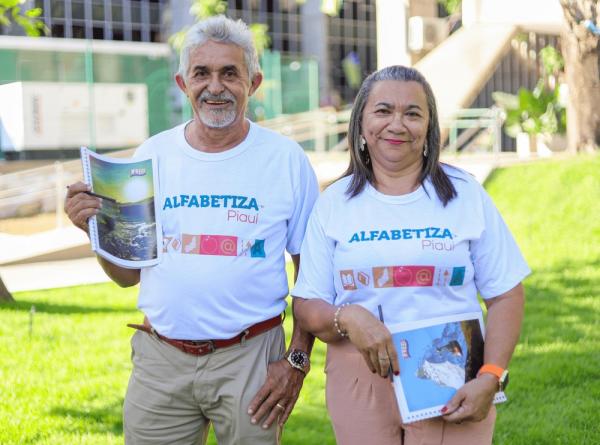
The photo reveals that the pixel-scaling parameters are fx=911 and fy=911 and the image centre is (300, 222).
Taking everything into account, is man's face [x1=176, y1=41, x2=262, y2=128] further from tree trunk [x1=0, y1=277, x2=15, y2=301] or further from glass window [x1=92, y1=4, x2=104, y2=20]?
glass window [x1=92, y1=4, x2=104, y2=20]

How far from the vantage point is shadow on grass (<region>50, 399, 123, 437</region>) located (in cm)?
550

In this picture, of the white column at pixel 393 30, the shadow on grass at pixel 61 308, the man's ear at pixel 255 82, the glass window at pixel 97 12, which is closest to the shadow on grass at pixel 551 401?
the man's ear at pixel 255 82

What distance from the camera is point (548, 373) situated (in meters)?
6.07

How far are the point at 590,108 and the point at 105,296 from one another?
776cm

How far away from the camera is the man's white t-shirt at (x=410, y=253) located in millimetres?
2707

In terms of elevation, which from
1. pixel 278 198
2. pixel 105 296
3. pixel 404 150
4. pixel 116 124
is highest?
pixel 404 150

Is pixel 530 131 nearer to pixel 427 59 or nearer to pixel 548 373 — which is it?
pixel 427 59

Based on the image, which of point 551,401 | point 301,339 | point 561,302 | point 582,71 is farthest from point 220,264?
point 582,71

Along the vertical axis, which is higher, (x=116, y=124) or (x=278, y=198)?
(x=278, y=198)

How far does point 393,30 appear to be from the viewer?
19266 millimetres

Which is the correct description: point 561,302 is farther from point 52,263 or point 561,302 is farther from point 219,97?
point 52,263

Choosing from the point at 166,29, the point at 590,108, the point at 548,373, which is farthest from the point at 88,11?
the point at 548,373

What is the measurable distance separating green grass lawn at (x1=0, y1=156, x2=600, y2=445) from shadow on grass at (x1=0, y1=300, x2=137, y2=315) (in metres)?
0.01

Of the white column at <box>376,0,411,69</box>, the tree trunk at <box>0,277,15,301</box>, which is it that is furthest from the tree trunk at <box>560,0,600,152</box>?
the tree trunk at <box>0,277,15,301</box>
